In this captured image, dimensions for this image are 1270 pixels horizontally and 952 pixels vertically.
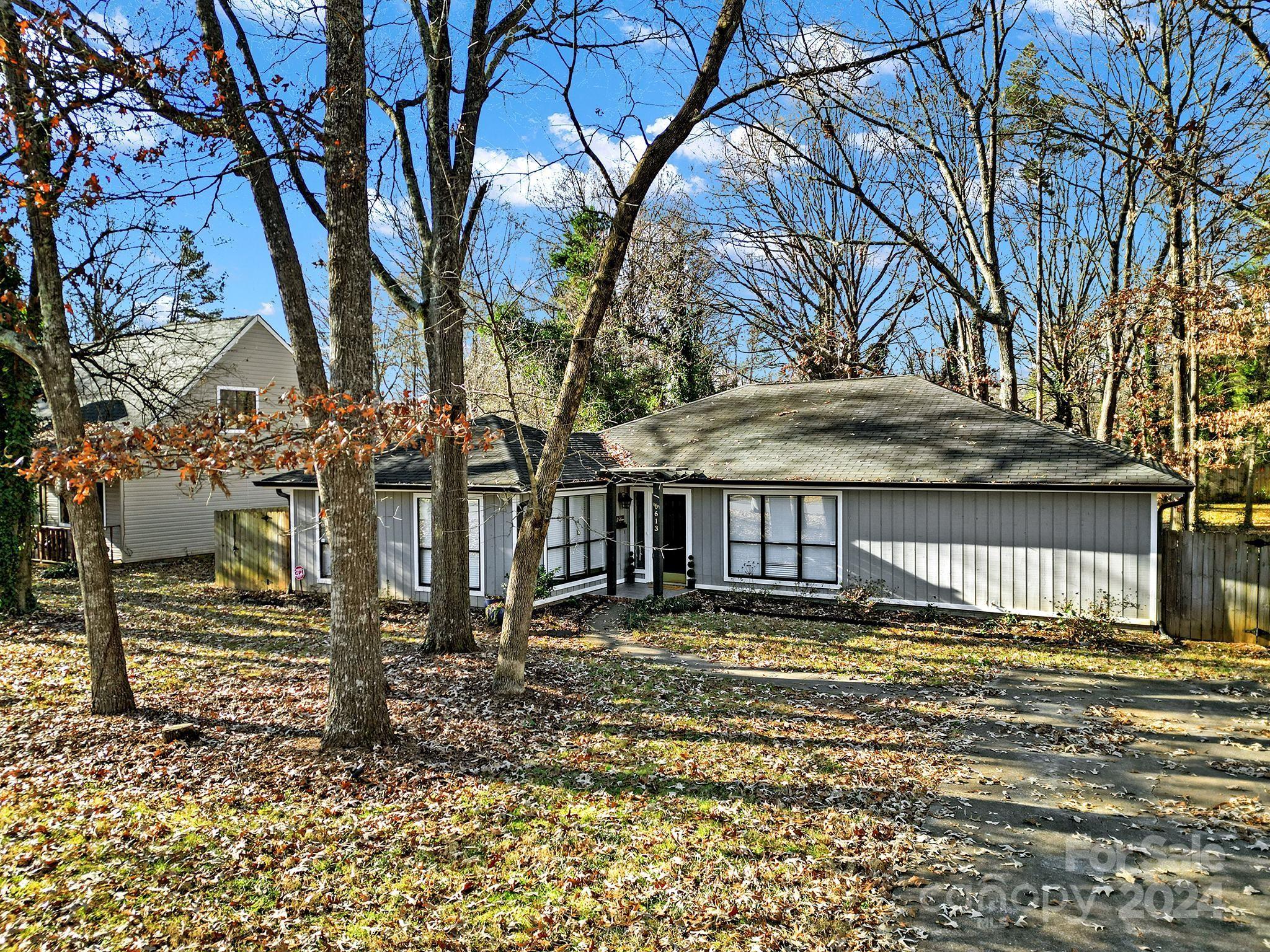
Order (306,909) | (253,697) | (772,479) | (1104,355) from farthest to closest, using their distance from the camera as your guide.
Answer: (1104,355)
(772,479)
(253,697)
(306,909)

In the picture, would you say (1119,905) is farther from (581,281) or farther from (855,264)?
(855,264)

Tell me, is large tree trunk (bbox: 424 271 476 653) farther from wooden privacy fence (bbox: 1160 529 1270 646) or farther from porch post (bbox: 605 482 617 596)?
wooden privacy fence (bbox: 1160 529 1270 646)

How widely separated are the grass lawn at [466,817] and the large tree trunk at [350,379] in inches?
25.4

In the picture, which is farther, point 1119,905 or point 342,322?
point 342,322

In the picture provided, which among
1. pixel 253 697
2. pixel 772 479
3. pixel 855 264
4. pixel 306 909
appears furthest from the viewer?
pixel 855 264

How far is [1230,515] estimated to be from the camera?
2733 cm

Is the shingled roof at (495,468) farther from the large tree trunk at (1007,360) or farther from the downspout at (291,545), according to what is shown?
the large tree trunk at (1007,360)

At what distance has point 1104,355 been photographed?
23.2 metres

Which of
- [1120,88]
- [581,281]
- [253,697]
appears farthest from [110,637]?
[1120,88]

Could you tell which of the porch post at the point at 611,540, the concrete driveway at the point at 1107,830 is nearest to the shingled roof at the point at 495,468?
the porch post at the point at 611,540

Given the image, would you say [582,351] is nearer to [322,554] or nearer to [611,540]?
[611,540]

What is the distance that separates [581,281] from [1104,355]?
1854 centimetres

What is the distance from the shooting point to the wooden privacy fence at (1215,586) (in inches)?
473

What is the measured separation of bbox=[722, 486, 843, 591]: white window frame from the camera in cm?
1534
